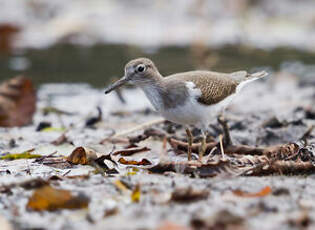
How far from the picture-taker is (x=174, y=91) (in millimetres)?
4781

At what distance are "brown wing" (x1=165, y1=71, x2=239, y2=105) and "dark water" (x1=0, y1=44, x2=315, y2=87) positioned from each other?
4.46 metres

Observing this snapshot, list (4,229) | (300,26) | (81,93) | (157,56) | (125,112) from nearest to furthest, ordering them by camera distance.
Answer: (4,229)
(125,112)
(81,93)
(157,56)
(300,26)

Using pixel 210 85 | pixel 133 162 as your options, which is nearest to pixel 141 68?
pixel 210 85

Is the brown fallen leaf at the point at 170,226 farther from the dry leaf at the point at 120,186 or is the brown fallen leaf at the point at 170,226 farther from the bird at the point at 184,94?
the bird at the point at 184,94

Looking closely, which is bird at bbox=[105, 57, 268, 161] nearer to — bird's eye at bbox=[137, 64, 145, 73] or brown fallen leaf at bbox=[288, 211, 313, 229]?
bird's eye at bbox=[137, 64, 145, 73]

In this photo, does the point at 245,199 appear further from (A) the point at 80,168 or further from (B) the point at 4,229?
(A) the point at 80,168

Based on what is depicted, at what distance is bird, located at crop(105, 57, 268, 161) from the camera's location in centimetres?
473

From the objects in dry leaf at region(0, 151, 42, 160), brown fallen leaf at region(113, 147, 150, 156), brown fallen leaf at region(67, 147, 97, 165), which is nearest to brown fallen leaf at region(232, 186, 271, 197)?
brown fallen leaf at region(67, 147, 97, 165)

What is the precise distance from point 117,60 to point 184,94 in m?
6.80

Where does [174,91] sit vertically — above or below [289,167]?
above

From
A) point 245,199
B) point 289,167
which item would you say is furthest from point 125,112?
point 245,199

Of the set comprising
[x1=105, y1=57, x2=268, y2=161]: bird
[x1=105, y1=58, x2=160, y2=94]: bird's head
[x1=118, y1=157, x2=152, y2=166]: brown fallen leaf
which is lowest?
[x1=118, y1=157, x2=152, y2=166]: brown fallen leaf

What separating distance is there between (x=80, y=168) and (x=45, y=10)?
10.6m

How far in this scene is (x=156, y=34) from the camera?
13.7 metres
